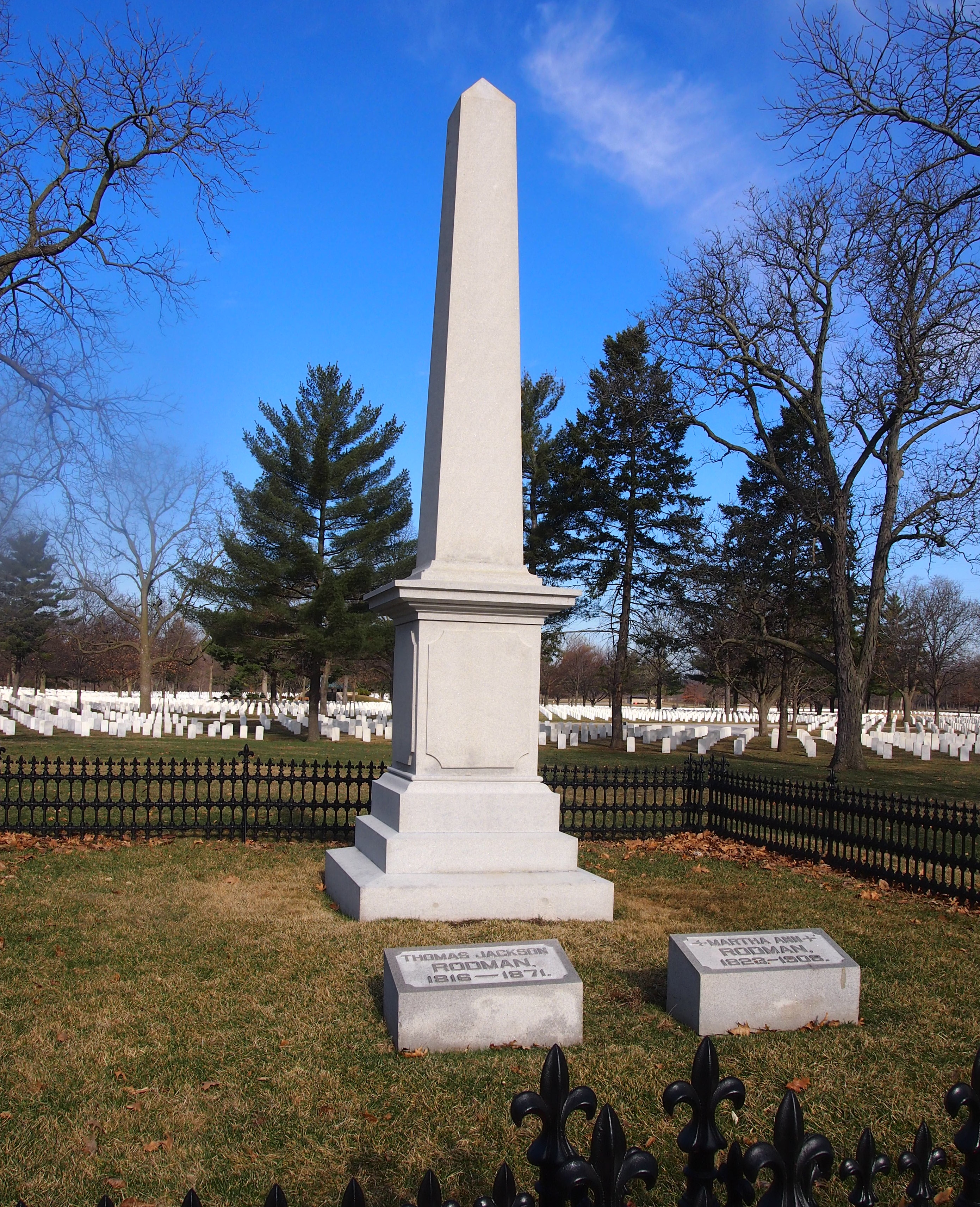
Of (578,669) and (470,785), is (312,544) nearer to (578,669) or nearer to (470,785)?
(470,785)

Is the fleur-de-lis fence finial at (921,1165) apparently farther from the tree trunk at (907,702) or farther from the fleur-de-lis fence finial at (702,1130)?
the tree trunk at (907,702)

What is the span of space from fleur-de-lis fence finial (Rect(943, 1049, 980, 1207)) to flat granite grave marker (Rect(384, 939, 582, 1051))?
2607 millimetres

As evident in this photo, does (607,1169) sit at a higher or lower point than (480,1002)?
higher

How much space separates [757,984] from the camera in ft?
15.9

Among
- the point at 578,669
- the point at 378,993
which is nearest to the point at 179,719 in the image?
the point at 378,993

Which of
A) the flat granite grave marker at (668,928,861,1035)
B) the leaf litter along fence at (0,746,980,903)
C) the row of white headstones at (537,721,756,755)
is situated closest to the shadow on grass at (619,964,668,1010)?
the flat granite grave marker at (668,928,861,1035)

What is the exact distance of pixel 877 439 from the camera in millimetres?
23844

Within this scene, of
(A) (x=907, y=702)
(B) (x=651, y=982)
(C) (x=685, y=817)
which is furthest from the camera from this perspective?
(A) (x=907, y=702)

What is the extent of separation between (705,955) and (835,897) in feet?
13.7

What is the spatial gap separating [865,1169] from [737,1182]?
0.35 meters

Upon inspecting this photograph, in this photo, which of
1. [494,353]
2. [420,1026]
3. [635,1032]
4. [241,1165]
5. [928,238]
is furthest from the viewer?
[928,238]

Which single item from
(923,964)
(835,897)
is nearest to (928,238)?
(835,897)

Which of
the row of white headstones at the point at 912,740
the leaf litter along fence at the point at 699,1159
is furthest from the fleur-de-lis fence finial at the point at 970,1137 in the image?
the row of white headstones at the point at 912,740

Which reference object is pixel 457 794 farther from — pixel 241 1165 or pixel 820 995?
pixel 241 1165
